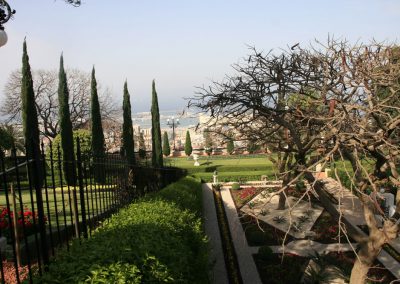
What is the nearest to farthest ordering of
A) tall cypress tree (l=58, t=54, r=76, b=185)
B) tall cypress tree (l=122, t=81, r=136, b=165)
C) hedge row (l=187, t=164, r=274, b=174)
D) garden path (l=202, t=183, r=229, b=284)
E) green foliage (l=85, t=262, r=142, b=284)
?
green foliage (l=85, t=262, r=142, b=284) → garden path (l=202, t=183, r=229, b=284) → tall cypress tree (l=58, t=54, r=76, b=185) → tall cypress tree (l=122, t=81, r=136, b=165) → hedge row (l=187, t=164, r=274, b=174)

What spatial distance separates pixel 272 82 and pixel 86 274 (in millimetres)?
4948

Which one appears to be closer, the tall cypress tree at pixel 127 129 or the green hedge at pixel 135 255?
the green hedge at pixel 135 255

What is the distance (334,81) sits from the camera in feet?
21.2

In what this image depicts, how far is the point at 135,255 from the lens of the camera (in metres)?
3.64

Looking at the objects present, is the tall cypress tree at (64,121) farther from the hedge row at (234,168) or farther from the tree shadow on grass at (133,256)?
→ the tree shadow on grass at (133,256)

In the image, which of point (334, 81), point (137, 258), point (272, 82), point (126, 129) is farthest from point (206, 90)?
point (126, 129)

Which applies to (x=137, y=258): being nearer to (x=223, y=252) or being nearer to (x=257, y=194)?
(x=223, y=252)

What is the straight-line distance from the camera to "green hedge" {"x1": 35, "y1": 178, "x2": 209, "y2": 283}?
3176 mm

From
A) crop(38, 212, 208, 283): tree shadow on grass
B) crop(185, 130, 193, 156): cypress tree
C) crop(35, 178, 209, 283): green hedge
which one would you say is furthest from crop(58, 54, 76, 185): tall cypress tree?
crop(185, 130, 193, 156): cypress tree

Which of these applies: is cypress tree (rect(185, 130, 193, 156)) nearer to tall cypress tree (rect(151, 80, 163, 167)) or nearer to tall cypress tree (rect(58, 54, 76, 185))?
tall cypress tree (rect(151, 80, 163, 167))

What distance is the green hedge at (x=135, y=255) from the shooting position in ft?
10.4

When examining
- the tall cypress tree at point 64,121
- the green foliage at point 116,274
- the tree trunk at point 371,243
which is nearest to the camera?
the green foliage at point 116,274

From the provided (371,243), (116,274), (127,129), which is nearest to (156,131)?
(127,129)

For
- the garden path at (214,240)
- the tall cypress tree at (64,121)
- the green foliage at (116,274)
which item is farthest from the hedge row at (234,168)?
the green foliage at (116,274)
